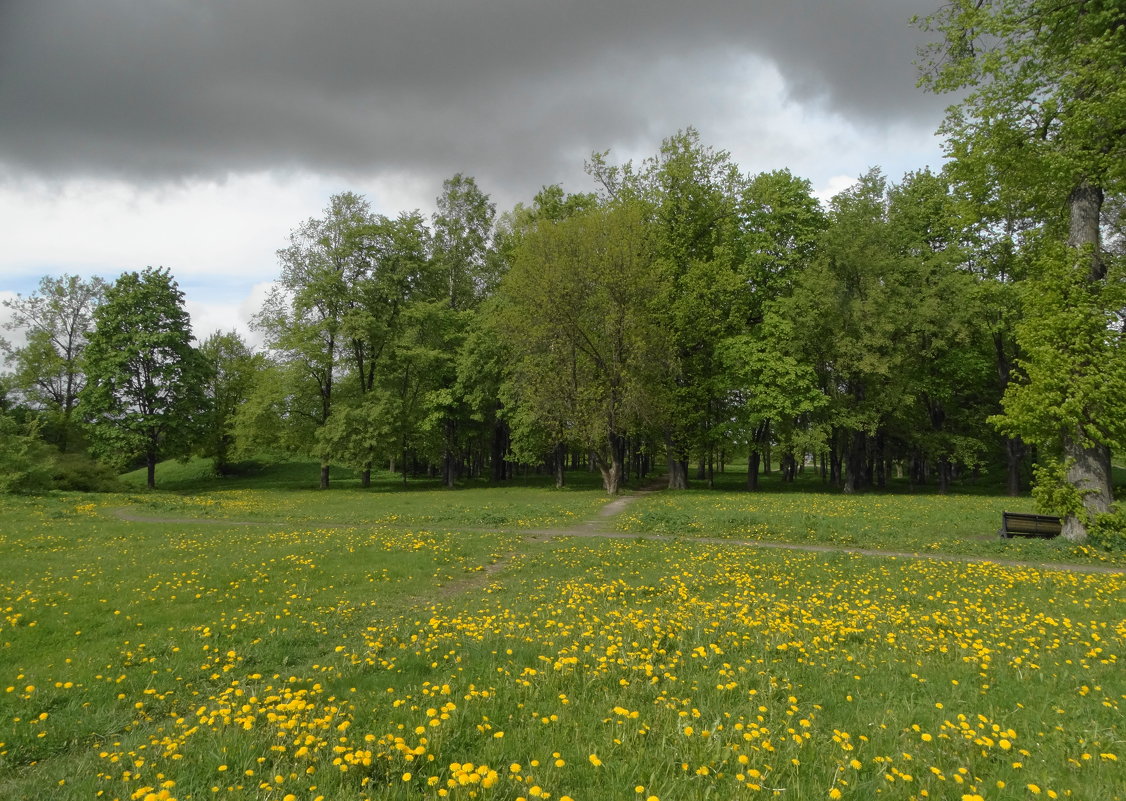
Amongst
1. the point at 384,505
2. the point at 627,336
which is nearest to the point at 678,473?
the point at 627,336

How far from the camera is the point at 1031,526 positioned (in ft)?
54.2

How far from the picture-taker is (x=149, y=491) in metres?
36.6

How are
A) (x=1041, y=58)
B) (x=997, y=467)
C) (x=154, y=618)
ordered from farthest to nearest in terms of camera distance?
(x=997, y=467) → (x=1041, y=58) → (x=154, y=618)

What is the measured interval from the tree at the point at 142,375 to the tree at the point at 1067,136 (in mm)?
45339

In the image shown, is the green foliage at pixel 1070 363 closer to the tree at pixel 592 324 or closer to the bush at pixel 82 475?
the tree at pixel 592 324

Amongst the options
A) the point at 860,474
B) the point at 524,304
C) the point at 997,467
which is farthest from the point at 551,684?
the point at 997,467

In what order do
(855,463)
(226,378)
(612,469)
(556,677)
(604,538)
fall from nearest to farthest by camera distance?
(556,677)
(604,538)
(612,469)
(855,463)
(226,378)

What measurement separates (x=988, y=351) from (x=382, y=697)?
43049 millimetres

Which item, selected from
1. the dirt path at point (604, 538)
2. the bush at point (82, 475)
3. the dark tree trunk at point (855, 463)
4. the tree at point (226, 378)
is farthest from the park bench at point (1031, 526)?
the tree at point (226, 378)

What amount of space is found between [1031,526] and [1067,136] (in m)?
10.9

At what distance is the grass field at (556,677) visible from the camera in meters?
4.26

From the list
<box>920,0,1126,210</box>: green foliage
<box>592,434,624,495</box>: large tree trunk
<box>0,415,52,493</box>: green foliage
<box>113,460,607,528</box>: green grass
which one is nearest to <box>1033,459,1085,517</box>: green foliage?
<box>920,0,1126,210</box>: green foliage

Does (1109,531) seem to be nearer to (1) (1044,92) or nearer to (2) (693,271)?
(1) (1044,92)

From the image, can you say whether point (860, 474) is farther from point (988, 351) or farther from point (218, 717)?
point (218, 717)
